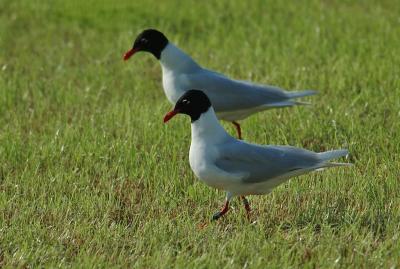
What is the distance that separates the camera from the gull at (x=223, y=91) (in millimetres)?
7785

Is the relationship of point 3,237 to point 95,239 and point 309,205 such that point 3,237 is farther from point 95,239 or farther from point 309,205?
point 309,205

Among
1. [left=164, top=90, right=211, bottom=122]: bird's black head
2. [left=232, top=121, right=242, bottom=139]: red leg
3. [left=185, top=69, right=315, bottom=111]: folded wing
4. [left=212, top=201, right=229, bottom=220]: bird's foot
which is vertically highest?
[left=164, top=90, right=211, bottom=122]: bird's black head

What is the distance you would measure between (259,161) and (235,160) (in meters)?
0.15

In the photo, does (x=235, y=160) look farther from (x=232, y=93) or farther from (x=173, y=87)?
(x=173, y=87)

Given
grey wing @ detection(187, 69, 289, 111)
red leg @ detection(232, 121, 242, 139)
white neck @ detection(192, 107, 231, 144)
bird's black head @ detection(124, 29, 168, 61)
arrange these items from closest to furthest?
white neck @ detection(192, 107, 231, 144)
grey wing @ detection(187, 69, 289, 111)
red leg @ detection(232, 121, 242, 139)
bird's black head @ detection(124, 29, 168, 61)

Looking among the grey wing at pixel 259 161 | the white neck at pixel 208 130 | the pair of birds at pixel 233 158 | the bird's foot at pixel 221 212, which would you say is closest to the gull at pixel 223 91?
the pair of birds at pixel 233 158

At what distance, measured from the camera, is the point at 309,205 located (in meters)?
6.29

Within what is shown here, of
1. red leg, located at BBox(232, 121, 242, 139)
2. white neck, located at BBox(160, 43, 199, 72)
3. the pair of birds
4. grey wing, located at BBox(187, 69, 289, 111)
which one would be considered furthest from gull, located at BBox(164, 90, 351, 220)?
white neck, located at BBox(160, 43, 199, 72)

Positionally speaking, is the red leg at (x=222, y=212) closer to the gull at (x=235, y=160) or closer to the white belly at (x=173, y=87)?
the gull at (x=235, y=160)

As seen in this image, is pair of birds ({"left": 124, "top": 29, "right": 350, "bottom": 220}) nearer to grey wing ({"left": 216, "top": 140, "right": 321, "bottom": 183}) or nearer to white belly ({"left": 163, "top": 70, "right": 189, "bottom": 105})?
grey wing ({"left": 216, "top": 140, "right": 321, "bottom": 183})

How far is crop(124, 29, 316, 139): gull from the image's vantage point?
779 cm

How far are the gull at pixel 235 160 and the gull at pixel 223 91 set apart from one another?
5.05 feet

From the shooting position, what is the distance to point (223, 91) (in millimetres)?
7809

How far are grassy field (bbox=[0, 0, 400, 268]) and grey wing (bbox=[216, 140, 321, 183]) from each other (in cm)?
30
